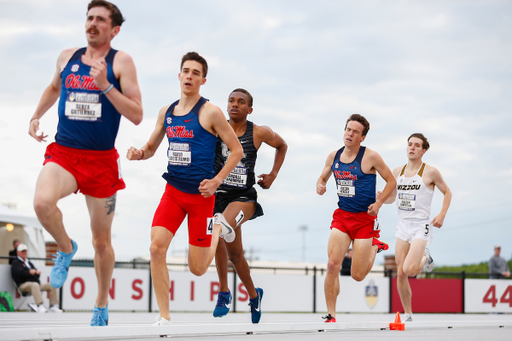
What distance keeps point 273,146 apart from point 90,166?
346 centimetres

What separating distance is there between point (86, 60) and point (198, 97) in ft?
4.40

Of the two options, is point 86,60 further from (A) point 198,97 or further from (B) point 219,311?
(B) point 219,311

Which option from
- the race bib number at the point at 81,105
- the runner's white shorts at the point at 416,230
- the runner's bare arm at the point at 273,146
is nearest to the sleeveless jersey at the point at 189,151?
the race bib number at the point at 81,105

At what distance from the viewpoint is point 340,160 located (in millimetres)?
7953

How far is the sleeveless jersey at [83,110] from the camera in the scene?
4.63 meters

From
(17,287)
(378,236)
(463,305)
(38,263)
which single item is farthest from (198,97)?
(463,305)

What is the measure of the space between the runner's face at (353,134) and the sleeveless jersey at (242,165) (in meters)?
1.33

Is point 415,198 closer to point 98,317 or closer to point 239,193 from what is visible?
point 239,193

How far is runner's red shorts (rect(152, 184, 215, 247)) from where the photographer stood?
5555 mm

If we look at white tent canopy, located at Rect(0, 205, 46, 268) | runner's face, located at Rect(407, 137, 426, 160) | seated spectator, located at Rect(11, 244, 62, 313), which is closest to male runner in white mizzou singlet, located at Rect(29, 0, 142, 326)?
runner's face, located at Rect(407, 137, 426, 160)

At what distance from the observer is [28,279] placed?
1405 centimetres

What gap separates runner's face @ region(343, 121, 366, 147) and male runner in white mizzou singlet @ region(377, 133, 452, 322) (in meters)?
1.62

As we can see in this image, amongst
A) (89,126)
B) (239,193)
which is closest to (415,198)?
(239,193)

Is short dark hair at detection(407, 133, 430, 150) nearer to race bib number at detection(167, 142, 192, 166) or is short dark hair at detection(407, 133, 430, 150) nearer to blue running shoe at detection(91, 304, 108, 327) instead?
race bib number at detection(167, 142, 192, 166)
